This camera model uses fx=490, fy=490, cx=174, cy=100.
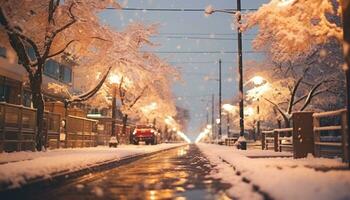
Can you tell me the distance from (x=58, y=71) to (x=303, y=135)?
144 ft

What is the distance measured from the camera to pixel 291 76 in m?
47.5

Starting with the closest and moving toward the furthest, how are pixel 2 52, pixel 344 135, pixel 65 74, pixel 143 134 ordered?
1. pixel 344 135
2. pixel 2 52
3. pixel 143 134
4. pixel 65 74

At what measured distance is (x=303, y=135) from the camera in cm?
1777

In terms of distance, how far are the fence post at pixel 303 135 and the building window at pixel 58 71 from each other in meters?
38.9

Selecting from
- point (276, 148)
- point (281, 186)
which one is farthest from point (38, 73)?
point (281, 186)

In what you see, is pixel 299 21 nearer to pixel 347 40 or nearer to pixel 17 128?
pixel 347 40

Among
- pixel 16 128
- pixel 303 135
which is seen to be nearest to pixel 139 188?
pixel 303 135

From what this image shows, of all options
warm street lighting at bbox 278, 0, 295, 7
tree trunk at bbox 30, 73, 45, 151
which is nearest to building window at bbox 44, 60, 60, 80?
tree trunk at bbox 30, 73, 45, 151

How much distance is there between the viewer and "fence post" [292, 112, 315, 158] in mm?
17562

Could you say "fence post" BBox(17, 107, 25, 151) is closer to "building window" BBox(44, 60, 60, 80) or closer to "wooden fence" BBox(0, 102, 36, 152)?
"wooden fence" BBox(0, 102, 36, 152)

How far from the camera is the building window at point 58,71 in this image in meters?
53.3

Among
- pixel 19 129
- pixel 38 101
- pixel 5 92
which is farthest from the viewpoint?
pixel 5 92

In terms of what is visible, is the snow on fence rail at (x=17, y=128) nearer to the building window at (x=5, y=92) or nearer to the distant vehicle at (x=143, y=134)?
the building window at (x=5, y=92)

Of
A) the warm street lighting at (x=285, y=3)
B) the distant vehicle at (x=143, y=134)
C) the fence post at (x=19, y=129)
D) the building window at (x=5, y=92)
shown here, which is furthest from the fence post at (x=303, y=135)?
the distant vehicle at (x=143, y=134)
